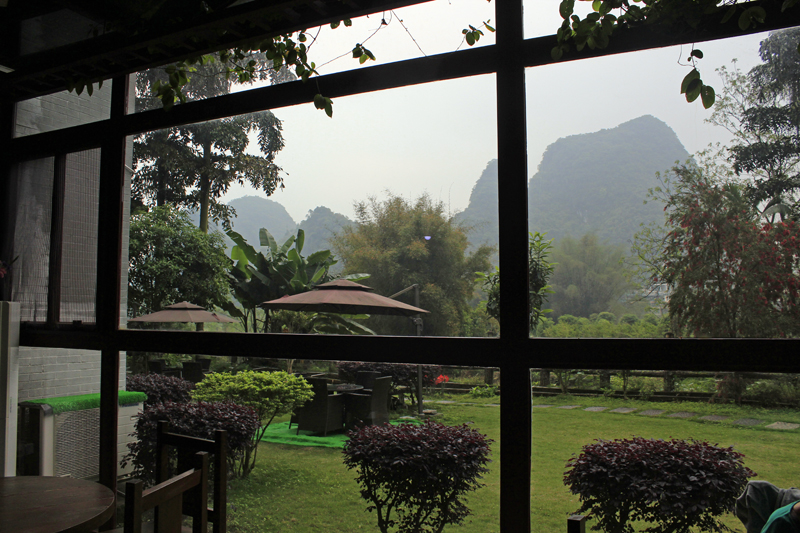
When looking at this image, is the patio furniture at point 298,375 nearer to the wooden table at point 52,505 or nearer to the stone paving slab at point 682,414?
the wooden table at point 52,505

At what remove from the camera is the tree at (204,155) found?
124 inches

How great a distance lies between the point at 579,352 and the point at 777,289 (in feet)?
3.04

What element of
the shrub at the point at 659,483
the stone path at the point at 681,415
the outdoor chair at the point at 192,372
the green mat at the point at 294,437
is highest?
the outdoor chair at the point at 192,372

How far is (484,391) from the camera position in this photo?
2760mm

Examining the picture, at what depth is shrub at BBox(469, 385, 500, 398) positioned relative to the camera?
2658mm

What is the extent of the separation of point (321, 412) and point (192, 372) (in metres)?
1.10

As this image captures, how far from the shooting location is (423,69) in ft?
7.40

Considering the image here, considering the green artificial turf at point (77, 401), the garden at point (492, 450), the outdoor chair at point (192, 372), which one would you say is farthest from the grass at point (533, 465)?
the green artificial turf at point (77, 401)

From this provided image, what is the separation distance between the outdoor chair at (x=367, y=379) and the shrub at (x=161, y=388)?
4.69 feet

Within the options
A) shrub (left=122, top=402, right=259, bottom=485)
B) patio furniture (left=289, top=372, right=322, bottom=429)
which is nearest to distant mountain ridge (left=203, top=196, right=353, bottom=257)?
patio furniture (left=289, top=372, right=322, bottom=429)

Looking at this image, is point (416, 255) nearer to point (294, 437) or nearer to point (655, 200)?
point (655, 200)

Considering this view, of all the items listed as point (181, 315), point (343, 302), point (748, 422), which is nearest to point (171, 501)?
point (343, 302)

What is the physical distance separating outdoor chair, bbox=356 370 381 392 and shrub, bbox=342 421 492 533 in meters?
0.56

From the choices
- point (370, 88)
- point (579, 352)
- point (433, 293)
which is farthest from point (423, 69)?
point (579, 352)
